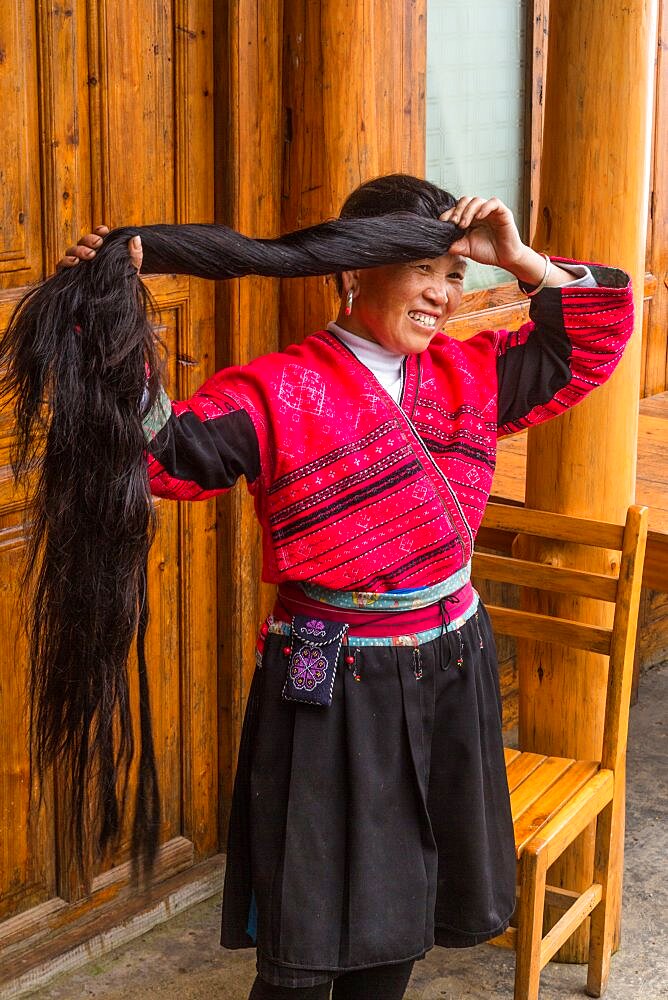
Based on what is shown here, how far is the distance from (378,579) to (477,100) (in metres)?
2.22

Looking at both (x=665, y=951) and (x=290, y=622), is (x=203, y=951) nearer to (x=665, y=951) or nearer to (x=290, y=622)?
(x=665, y=951)

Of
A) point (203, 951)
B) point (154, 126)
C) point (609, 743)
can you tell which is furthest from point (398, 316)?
point (203, 951)

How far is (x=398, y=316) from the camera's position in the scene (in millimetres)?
2193

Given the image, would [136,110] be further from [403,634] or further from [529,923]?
[529,923]

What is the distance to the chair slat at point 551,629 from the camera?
119 inches

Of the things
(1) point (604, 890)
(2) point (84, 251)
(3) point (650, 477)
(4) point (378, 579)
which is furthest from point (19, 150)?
(1) point (604, 890)

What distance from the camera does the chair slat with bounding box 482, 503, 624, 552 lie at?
2.96 meters

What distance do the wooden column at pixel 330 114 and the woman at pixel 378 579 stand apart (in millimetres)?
862

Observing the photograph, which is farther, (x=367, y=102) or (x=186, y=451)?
(x=367, y=102)

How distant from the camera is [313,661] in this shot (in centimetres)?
226

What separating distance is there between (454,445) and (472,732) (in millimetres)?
494

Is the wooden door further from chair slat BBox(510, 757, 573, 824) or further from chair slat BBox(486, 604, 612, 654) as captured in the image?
chair slat BBox(510, 757, 573, 824)

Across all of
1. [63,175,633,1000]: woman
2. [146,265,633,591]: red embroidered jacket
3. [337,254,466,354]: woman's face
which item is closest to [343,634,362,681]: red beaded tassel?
[63,175,633,1000]: woman

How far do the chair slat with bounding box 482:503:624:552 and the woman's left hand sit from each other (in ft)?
2.93
